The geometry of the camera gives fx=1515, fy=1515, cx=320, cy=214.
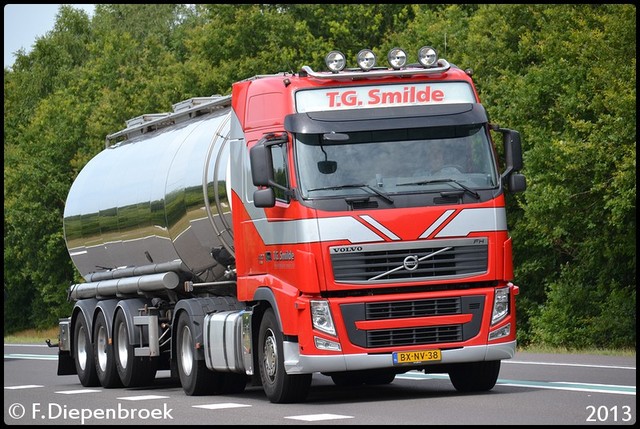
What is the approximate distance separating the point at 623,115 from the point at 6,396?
17834mm

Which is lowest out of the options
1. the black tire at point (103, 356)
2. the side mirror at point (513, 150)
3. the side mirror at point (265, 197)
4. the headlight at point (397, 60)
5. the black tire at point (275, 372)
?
the black tire at point (103, 356)

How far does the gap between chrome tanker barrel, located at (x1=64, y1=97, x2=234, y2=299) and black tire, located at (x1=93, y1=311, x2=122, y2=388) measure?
0.55m

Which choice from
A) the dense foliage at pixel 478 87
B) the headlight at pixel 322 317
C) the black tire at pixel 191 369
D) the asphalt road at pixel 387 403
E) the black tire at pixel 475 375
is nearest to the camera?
the asphalt road at pixel 387 403

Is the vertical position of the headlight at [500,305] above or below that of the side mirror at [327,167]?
below

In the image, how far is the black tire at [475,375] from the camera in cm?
1706

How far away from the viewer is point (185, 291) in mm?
20344

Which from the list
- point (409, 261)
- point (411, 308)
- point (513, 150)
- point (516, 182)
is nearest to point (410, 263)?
point (409, 261)

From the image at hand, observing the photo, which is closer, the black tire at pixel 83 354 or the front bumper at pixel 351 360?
the front bumper at pixel 351 360

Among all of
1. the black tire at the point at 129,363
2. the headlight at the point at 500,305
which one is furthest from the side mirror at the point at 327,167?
the black tire at the point at 129,363

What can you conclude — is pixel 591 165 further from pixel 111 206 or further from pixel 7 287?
pixel 7 287

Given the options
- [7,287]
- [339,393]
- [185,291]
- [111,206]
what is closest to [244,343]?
[339,393]

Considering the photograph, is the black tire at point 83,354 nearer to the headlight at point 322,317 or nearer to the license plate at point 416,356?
the headlight at point 322,317

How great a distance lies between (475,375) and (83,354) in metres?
8.37

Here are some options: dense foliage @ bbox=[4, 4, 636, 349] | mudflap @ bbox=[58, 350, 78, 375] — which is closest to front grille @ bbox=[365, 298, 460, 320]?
mudflap @ bbox=[58, 350, 78, 375]
